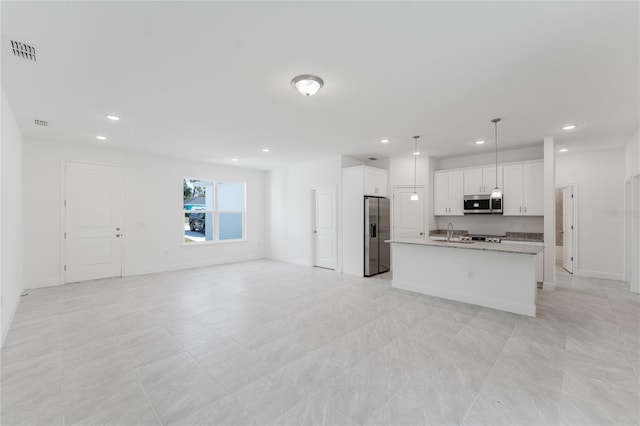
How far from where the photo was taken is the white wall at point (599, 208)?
571 cm

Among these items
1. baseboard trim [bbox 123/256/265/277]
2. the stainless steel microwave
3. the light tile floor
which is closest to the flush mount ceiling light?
the light tile floor

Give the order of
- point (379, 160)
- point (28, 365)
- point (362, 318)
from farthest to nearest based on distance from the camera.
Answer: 1. point (379, 160)
2. point (362, 318)
3. point (28, 365)

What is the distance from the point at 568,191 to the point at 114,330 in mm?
8926

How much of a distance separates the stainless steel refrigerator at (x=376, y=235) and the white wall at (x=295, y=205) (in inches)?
29.9

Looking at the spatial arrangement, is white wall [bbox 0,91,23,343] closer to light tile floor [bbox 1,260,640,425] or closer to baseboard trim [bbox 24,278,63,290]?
light tile floor [bbox 1,260,640,425]

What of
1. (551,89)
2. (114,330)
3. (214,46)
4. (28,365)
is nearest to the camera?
(214,46)

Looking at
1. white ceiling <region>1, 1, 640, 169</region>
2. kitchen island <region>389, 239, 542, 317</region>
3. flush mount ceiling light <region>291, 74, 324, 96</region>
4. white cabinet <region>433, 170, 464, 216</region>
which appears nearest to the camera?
white ceiling <region>1, 1, 640, 169</region>

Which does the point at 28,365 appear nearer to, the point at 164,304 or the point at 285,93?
the point at 164,304

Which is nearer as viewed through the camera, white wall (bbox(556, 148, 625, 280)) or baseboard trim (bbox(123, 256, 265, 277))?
white wall (bbox(556, 148, 625, 280))

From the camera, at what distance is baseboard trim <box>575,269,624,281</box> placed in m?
5.71

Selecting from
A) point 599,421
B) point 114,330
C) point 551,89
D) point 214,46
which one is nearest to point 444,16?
point 214,46

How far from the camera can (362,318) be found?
369 centimetres

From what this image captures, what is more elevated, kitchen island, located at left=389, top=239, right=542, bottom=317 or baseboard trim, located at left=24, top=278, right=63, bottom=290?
kitchen island, located at left=389, top=239, right=542, bottom=317

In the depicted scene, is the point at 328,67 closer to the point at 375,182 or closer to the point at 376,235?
the point at 375,182
